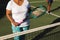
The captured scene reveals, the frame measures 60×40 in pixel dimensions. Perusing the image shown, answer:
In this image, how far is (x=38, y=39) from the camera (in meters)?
7.15

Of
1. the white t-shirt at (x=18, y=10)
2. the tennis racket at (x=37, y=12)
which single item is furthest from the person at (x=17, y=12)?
the tennis racket at (x=37, y=12)

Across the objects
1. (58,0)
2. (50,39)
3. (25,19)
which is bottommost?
(58,0)

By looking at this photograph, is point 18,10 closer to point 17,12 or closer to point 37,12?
point 17,12

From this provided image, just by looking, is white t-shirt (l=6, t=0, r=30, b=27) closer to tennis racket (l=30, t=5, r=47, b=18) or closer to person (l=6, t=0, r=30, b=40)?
person (l=6, t=0, r=30, b=40)

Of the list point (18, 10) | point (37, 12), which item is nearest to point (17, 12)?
point (18, 10)

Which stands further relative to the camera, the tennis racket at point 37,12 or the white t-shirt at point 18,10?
the tennis racket at point 37,12

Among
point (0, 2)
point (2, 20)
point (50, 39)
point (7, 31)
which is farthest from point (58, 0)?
point (50, 39)

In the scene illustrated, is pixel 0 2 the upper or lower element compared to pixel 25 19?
lower

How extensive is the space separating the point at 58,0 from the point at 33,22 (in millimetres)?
5465

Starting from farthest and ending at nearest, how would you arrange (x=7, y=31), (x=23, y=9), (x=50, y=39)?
(x=7, y=31) < (x=50, y=39) < (x=23, y=9)

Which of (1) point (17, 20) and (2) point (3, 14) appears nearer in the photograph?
(1) point (17, 20)

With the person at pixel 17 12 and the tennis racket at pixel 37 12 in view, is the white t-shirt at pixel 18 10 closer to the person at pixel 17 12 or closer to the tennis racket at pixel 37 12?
the person at pixel 17 12

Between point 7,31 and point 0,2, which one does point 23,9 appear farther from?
point 0,2

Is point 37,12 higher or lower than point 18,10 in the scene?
lower
